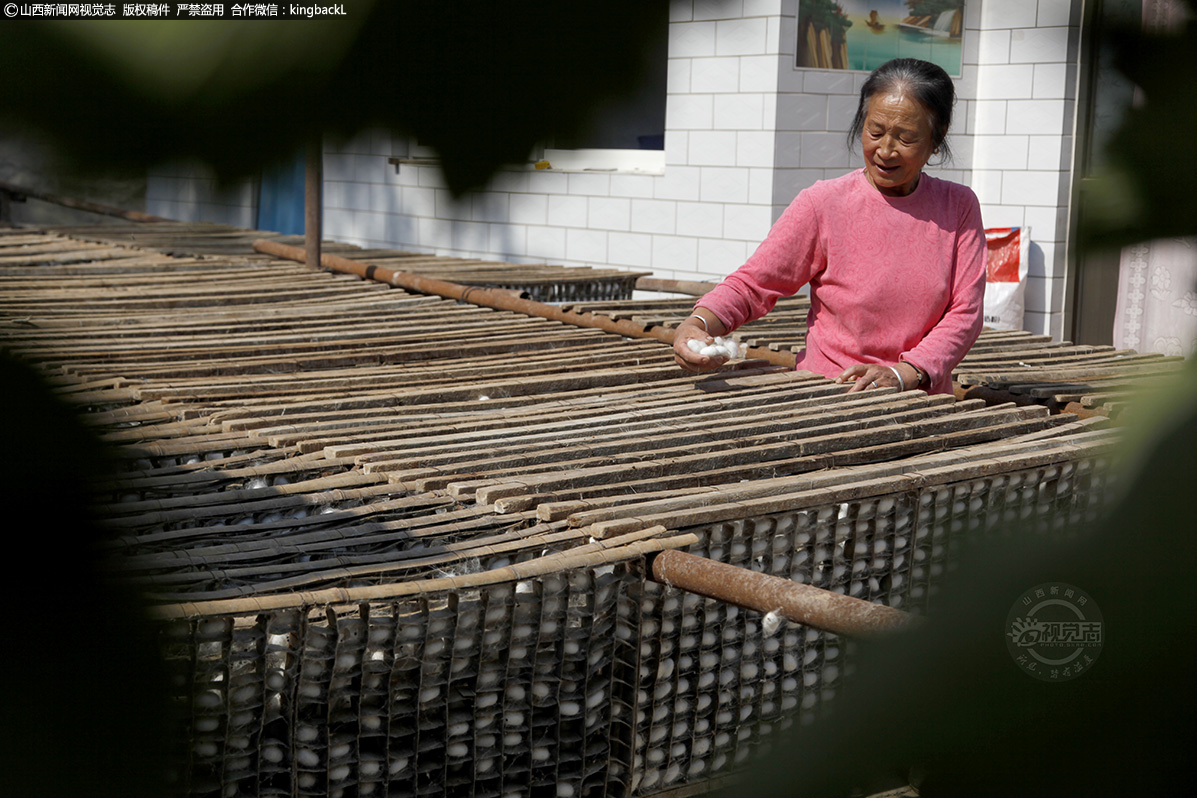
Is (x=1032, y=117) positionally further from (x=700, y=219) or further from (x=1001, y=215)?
(x=700, y=219)

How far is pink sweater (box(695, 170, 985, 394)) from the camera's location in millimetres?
2672

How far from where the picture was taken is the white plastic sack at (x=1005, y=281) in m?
5.44

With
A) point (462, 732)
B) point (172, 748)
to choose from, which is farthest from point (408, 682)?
point (172, 748)

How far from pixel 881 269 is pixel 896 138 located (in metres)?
0.28

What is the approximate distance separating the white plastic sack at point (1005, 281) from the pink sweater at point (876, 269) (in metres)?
2.87

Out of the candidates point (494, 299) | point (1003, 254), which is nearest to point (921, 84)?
point (494, 299)

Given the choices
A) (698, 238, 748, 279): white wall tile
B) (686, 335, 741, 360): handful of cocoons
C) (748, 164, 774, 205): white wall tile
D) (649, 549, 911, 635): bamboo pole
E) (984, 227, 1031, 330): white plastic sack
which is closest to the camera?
(649, 549, 911, 635): bamboo pole

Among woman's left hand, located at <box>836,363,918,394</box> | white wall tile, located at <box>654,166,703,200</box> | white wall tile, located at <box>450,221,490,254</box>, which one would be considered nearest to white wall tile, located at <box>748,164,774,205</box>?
white wall tile, located at <box>654,166,703,200</box>

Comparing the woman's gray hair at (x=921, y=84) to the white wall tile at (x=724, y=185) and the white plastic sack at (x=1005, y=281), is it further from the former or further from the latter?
the white plastic sack at (x=1005, y=281)

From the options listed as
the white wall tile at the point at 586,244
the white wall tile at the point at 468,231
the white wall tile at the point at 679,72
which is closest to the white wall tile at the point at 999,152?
the white wall tile at the point at 586,244

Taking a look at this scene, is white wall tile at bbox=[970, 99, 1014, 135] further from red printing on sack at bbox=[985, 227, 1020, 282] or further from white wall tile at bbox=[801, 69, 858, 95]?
white wall tile at bbox=[801, 69, 858, 95]

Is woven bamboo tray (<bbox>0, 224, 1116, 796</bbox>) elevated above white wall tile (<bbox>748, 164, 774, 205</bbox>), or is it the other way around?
white wall tile (<bbox>748, 164, 774, 205</bbox>)

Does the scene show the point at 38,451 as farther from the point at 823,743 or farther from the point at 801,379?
the point at 801,379

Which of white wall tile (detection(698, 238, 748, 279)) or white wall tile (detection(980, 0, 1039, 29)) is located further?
white wall tile (detection(698, 238, 748, 279))
